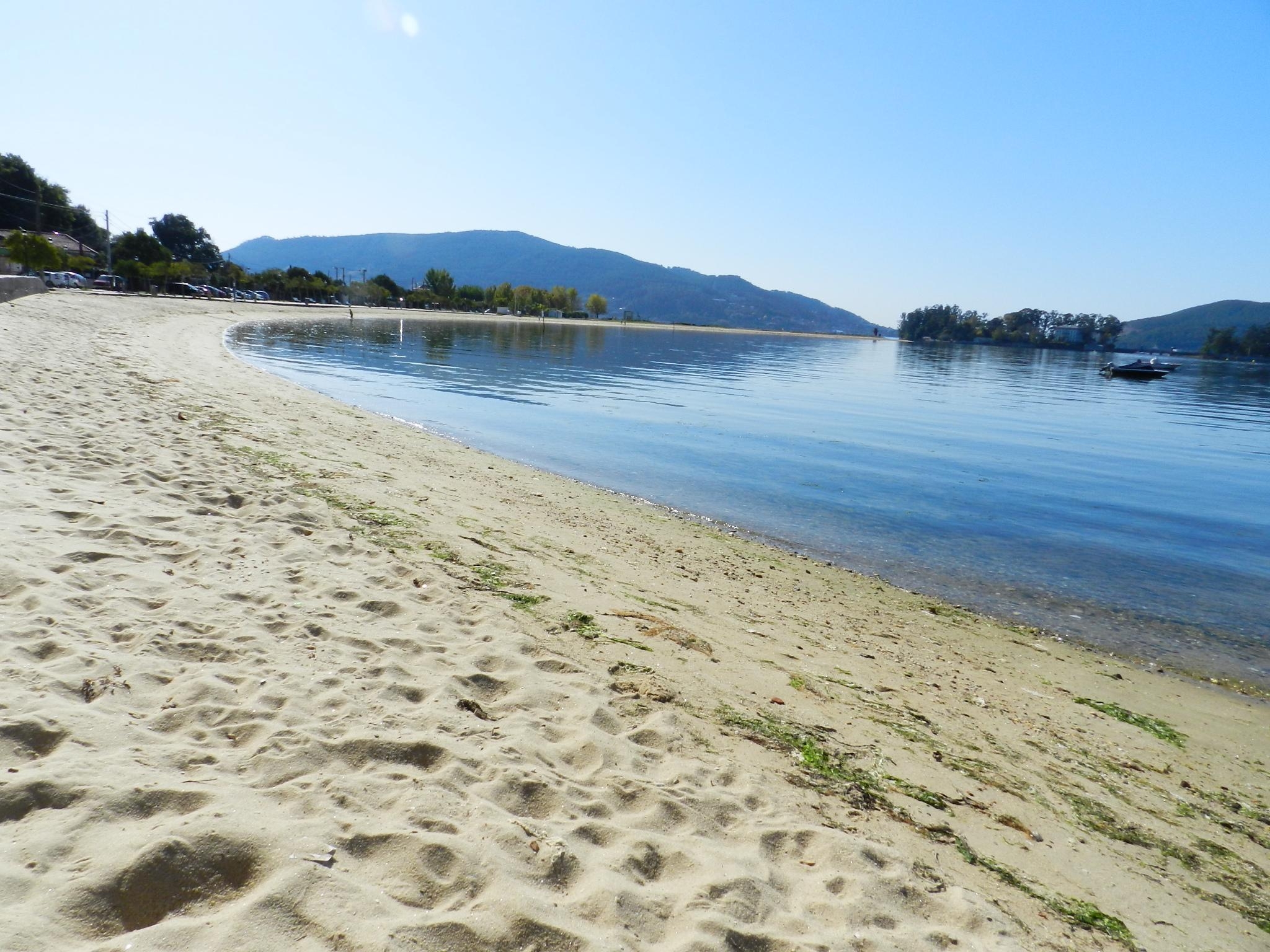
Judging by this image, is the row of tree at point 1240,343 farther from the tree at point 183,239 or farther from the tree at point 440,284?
the tree at point 183,239

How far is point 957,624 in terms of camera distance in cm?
743

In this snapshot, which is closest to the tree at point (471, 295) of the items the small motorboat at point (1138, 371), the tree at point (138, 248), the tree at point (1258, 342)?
the tree at point (138, 248)

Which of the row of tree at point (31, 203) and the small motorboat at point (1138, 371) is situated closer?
the small motorboat at point (1138, 371)

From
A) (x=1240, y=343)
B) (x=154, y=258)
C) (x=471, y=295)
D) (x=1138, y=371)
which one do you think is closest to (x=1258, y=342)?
(x=1240, y=343)

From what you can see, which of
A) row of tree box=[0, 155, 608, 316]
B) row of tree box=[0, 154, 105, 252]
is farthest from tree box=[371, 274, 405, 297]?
row of tree box=[0, 154, 105, 252]

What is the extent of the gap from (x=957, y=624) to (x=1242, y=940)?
13.8 ft

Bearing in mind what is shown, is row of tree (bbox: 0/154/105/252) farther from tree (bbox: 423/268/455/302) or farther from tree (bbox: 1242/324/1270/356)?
tree (bbox: 1242/324/1270/356)

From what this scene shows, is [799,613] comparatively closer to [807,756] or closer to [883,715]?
[883,715]

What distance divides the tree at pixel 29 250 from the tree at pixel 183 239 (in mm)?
64060

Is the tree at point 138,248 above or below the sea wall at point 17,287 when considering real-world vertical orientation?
above

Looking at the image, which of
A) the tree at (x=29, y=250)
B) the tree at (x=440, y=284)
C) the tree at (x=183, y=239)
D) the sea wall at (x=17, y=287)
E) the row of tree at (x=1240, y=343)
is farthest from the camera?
the tree at (x=440, y=284)

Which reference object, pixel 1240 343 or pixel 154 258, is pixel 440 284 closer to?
pixel 154 258

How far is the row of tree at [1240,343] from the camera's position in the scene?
156m

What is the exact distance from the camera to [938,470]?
16891mm
